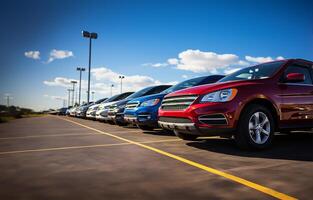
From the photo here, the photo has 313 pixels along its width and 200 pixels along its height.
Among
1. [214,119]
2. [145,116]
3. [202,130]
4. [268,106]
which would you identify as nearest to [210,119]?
[214,119]

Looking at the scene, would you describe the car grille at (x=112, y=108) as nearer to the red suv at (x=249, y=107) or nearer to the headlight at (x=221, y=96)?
the red suv at (x=249, y=107)

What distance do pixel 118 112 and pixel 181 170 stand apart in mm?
8418

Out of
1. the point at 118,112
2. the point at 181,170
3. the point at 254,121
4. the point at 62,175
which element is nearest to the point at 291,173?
the point at 181,170

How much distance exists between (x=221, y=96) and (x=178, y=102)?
95cm

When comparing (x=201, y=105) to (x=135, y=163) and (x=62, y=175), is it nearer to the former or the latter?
(x=135, y=163)

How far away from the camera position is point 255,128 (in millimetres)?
5094

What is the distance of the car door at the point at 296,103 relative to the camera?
5520 millimetres

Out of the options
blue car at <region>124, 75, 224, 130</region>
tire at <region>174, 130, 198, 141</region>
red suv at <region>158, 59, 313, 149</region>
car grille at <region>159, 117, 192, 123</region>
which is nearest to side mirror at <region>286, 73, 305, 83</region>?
red suv at <region>158, 59, 313, 149</region>

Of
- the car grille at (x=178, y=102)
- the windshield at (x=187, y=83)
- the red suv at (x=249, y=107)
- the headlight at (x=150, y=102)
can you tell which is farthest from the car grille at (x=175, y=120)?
the windshield at (x=187, y=83)

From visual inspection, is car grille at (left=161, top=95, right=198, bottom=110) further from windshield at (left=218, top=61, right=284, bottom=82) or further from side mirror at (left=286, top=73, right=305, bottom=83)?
side mirror at (left=286, top=73, right=305, bottom=83)

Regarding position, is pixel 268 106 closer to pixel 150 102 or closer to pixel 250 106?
pixel 250 106

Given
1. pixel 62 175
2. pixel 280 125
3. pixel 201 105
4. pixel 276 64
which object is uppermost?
pixel 276 64

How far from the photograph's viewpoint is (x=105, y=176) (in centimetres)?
329

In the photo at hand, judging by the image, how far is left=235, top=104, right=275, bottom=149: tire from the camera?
4914 mm
